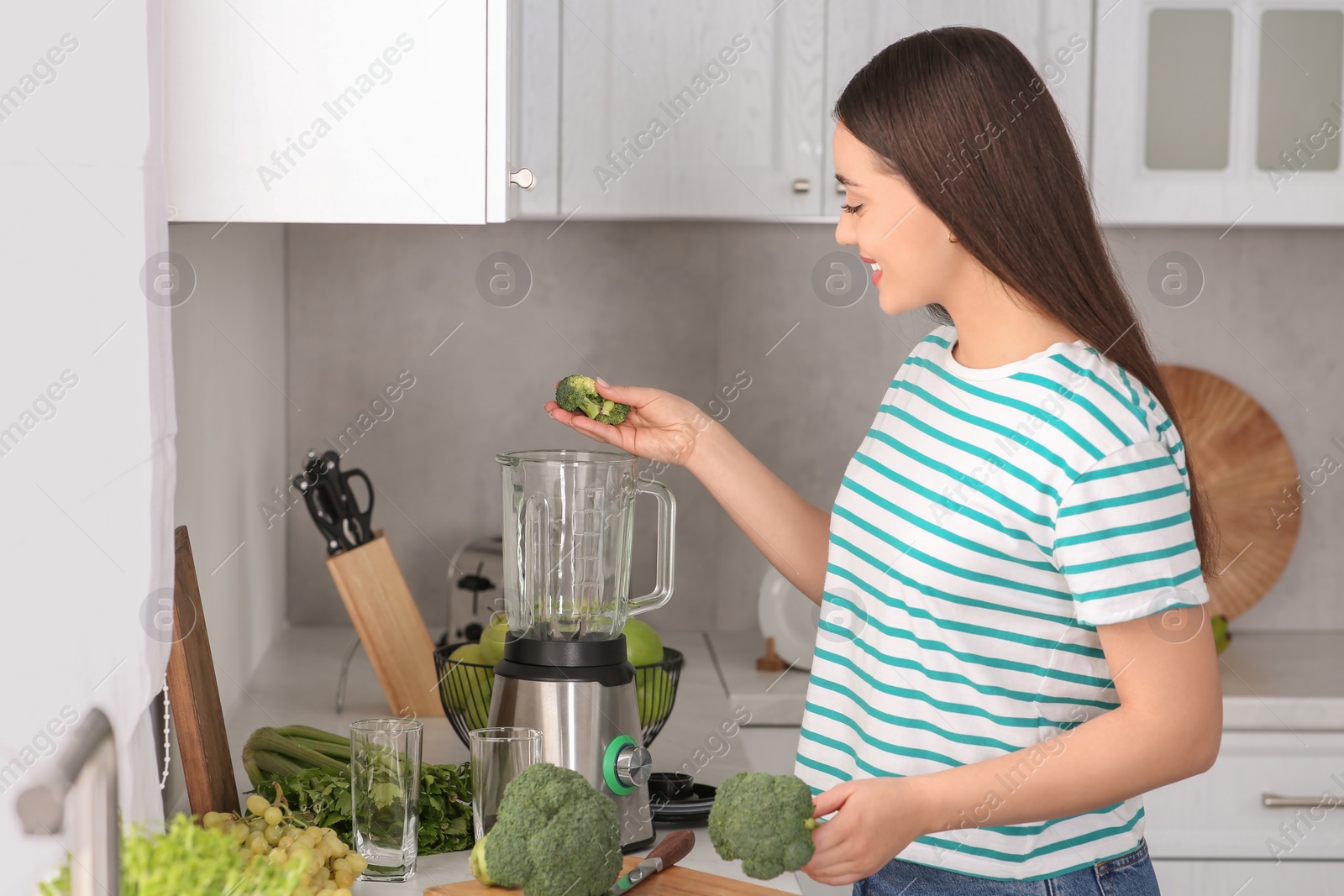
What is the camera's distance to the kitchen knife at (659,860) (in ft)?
3.12

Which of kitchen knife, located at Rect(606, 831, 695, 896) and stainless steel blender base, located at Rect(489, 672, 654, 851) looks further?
stainless steel blender base, located at Rect(489, 672, 654, 851)

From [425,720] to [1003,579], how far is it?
97 cm

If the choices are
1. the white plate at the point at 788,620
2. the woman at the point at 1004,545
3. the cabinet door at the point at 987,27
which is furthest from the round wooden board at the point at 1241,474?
the woman at the point at 1004,545

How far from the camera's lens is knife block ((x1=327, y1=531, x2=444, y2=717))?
1.67 m

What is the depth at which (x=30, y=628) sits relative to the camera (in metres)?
0.65

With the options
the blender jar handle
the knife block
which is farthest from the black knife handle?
the knife block

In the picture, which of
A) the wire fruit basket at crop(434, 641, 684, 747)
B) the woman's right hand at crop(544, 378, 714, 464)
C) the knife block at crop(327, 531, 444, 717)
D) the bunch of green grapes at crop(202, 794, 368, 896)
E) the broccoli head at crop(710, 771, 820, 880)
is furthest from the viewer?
the knife block at crop(327, 531, 444, 717)

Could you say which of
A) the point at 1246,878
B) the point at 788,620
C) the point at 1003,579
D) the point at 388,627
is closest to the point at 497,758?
the point at 1003,579

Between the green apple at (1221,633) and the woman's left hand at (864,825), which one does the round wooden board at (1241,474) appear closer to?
the green apple at (1221,633)

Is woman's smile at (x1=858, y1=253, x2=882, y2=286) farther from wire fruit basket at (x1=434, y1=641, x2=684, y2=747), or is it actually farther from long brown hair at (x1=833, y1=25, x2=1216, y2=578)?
wire fruit basket at (x1=434, y1=641, x2=684, y2=747)

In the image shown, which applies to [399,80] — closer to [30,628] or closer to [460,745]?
[30,628]

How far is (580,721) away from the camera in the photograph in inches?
42.0

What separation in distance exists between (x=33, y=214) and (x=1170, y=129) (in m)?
1.59

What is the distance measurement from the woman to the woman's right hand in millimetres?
206
